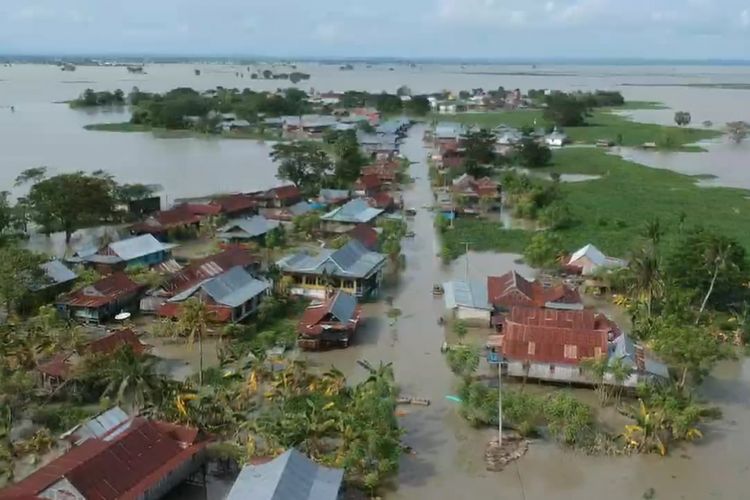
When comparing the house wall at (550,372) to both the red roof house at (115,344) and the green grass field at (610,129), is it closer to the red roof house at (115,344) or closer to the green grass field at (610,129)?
the red roof house at (115,344)

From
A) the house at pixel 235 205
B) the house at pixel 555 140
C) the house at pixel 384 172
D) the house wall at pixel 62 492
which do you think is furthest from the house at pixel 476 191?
the house wall at pixel 62 492

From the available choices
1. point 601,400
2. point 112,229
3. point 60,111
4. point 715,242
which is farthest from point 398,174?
point 60,111

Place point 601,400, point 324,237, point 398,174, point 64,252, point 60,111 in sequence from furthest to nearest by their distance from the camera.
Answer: point 60,111 < point 398,174 < point 324,237 < point 64,252 < point 601,400

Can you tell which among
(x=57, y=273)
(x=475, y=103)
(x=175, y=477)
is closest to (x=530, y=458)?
(x=175, y=477)

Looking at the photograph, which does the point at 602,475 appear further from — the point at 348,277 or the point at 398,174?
the point at 398,174

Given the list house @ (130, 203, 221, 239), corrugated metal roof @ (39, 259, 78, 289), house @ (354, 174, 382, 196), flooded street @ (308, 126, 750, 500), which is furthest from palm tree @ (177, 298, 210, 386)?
house @ (354, 174, 382, 196)

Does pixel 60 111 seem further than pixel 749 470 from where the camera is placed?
Yes

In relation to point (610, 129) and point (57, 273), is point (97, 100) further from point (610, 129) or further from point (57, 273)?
point (57, 273)

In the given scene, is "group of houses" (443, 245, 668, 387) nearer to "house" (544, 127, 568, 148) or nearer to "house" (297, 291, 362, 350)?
"house" (297, 291, 362, 350)
